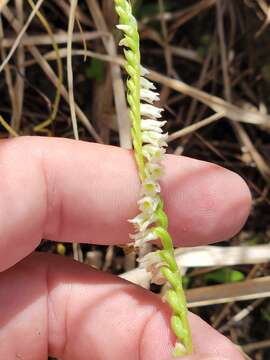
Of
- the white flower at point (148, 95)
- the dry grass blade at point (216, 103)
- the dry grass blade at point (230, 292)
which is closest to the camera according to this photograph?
the white flower at point (148, 95)

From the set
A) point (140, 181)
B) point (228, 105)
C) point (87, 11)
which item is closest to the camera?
point (140, 181)

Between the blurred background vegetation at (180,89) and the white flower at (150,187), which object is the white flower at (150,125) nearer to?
the white flower at (150,187)

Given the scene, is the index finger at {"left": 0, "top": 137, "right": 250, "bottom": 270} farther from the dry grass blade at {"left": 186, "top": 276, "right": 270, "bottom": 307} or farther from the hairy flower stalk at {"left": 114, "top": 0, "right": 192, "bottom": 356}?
the dry grass blade at {"left": 186, "top": 276, "right": 270, "bottom": 307}

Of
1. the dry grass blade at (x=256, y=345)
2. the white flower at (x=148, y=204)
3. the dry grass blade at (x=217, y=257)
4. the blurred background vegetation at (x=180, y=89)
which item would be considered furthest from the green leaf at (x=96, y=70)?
the dry grass blade at (x=256, y=345)

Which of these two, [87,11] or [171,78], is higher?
[87,11]

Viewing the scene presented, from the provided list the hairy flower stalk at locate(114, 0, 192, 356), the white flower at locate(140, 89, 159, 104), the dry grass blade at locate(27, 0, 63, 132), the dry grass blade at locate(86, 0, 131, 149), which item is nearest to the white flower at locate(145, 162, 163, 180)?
the hairy flower stalk at locate(114, 0, 192, 356)

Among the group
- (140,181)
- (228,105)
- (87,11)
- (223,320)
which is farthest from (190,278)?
(87,11)

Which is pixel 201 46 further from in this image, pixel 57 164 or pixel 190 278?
pixel 57 164
